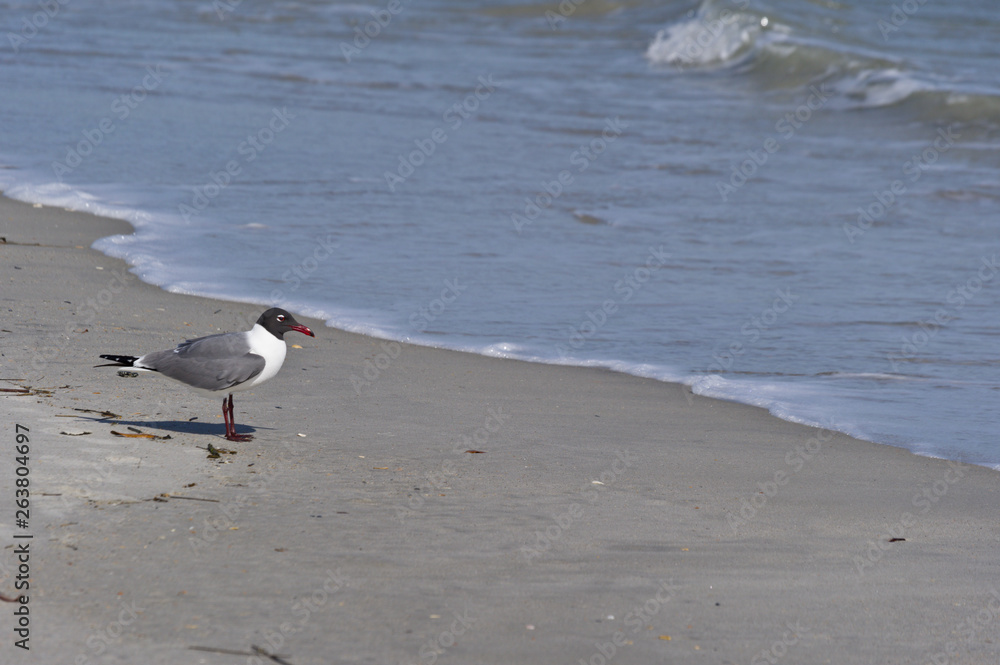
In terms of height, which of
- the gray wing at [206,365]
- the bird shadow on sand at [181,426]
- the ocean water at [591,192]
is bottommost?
the ocean water at [591,192]

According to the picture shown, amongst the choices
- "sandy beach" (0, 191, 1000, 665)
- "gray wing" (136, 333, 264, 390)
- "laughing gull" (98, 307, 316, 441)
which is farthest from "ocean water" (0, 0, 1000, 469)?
"gray wing" (136, 333, 264, 390)

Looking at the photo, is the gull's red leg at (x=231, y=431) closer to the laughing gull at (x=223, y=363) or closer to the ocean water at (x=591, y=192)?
the laughing gull at (x=223, y=363)

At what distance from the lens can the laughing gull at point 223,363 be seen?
16.8 feet

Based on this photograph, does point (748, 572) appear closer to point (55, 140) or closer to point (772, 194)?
point (772, 194)

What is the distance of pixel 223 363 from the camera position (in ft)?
16.9

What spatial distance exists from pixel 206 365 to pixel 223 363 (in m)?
0.08

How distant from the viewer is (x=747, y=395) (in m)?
6.73

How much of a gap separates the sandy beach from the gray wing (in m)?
0.27

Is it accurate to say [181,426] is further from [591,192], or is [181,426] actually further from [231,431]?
[591,192]

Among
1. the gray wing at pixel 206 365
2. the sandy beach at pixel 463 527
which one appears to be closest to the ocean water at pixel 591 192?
the sandy beach at pixel 463 527

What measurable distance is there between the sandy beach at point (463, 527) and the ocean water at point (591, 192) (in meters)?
0.81

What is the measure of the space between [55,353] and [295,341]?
1485 millimetres

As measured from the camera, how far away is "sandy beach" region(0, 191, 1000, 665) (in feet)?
11.9

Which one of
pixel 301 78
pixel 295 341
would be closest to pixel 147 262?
pixel 295 341
